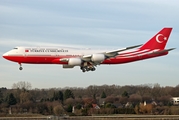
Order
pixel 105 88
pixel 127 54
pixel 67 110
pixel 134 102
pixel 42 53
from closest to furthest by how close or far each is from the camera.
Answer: pixel 42 53
pixel 127 54
pixel 67 110
pixel 134 102
pixel 105 88

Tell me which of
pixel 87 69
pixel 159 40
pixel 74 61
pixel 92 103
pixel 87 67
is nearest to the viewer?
pixel 74 61

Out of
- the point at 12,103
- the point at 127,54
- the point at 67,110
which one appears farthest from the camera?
the point at 12,103

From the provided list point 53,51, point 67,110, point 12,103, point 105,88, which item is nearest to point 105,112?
point 67,110

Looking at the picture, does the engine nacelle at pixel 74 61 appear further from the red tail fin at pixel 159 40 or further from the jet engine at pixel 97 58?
the red tail fin at pixel 159 40

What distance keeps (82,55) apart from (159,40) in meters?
17.3

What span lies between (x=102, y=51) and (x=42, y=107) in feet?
109

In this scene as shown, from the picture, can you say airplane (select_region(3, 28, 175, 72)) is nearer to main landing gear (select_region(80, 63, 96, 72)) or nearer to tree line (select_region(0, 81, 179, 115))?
main landing gear (select_region(80, 63, 96, 72))

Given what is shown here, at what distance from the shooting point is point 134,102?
446 feet

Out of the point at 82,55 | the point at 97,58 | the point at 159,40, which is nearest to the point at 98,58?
the point at 97,58

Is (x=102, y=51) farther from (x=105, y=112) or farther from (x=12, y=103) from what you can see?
(x=12, y=103)

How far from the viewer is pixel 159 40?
92.4 metres

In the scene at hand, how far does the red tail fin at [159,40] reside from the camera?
299ft

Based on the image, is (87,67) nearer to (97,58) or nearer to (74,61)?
(97,58)

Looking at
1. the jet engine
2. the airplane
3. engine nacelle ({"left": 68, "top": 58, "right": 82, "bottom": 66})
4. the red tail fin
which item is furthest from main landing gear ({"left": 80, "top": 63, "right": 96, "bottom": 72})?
the red tail fin
